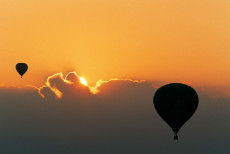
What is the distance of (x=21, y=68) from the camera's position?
124m

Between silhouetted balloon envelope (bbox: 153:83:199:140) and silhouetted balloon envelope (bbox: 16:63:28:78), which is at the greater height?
silhouetted balloon envelope (bbox: 16:63:28:78)

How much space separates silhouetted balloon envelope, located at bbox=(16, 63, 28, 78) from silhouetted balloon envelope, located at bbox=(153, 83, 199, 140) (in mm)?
45661

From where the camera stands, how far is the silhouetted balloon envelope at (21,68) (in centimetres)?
12278

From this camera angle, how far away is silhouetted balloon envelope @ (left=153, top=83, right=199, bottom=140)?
3356 inches

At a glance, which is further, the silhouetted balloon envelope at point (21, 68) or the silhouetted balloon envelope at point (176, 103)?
the silhouetted balloon envelope at point (21, 68)

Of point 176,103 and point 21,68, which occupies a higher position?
point 21,68

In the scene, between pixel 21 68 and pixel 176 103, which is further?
pixel 21 68

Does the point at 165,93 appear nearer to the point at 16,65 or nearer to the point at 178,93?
the point at 178,93

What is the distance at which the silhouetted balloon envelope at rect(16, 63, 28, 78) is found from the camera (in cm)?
12278

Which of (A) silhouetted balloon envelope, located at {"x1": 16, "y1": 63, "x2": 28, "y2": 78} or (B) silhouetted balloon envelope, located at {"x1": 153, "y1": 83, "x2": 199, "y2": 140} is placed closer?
(B) silhouetted balloon envelope, located at {"x1": 153, "y1": 83, "x2": 199, "y2": 140}

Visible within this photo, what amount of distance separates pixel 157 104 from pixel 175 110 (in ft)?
9.49

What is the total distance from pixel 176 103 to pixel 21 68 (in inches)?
1920

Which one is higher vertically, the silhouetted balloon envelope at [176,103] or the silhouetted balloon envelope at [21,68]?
the silhouetted balloon envelope at [21,68]

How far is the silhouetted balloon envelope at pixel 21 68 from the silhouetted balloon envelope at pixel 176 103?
45661 mm
